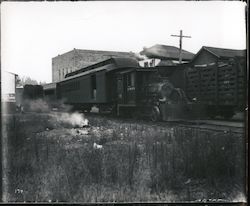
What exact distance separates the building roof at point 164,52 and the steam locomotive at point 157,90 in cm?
12

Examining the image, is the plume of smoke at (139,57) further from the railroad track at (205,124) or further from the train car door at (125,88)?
the railroad track at (205,124)

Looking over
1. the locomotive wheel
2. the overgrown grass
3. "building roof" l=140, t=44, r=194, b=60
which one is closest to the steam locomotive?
the locomotive wheel

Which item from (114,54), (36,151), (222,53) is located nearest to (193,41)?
(222,53)

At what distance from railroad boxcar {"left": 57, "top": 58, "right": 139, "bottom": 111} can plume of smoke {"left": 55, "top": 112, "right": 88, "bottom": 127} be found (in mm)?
123

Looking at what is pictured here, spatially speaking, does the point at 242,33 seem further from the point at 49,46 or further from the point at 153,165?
the point at 49,46

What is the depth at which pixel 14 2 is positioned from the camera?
7.43ft

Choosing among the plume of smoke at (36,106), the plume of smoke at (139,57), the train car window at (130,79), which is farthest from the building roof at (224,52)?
the plume of smoke at (36,106)

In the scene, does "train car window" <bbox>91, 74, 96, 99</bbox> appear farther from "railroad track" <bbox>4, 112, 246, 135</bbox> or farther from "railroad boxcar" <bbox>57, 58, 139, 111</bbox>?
"railroad track" <bbox>4, 112, 246, 135</bbox>

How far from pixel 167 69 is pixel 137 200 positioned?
1.13m

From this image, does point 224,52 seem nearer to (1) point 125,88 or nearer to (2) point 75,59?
(1) point 125,88

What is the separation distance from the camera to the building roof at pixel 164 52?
2.38 metres

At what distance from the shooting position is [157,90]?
260 centimetres

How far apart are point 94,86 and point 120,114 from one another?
43 centimetres

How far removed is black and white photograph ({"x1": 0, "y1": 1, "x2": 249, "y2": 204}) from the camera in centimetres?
221
